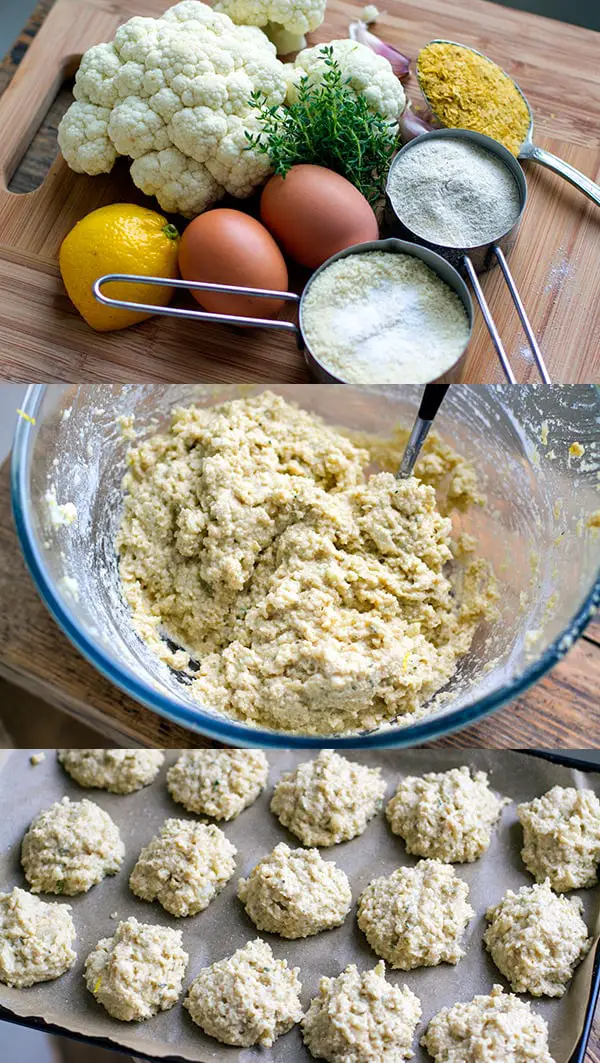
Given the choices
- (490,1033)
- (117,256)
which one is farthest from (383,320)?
(490,1033)

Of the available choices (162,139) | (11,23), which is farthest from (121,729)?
(11,23)

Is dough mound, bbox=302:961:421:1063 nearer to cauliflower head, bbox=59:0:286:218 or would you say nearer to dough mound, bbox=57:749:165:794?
dough mound, bbox=57:749:165:794

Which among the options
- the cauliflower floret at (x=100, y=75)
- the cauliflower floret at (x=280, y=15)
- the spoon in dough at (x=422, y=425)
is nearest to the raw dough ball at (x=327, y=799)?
the spoon in dough at (x=422, y=425)

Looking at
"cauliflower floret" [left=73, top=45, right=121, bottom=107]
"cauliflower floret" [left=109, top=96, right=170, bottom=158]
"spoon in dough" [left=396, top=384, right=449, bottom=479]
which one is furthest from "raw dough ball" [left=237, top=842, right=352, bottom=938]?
"cauliflower floret" [left=73, top=45, right=121, bottom=107]

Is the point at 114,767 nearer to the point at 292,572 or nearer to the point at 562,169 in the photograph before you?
the point at 292,572

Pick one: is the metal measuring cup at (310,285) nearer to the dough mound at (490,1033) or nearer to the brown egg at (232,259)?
the brown egg at (232,259)

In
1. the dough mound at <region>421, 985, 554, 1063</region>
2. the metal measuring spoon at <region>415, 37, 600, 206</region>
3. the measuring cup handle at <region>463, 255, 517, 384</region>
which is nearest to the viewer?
the dough mound at <region>421, 985, 554, 1063</region>
